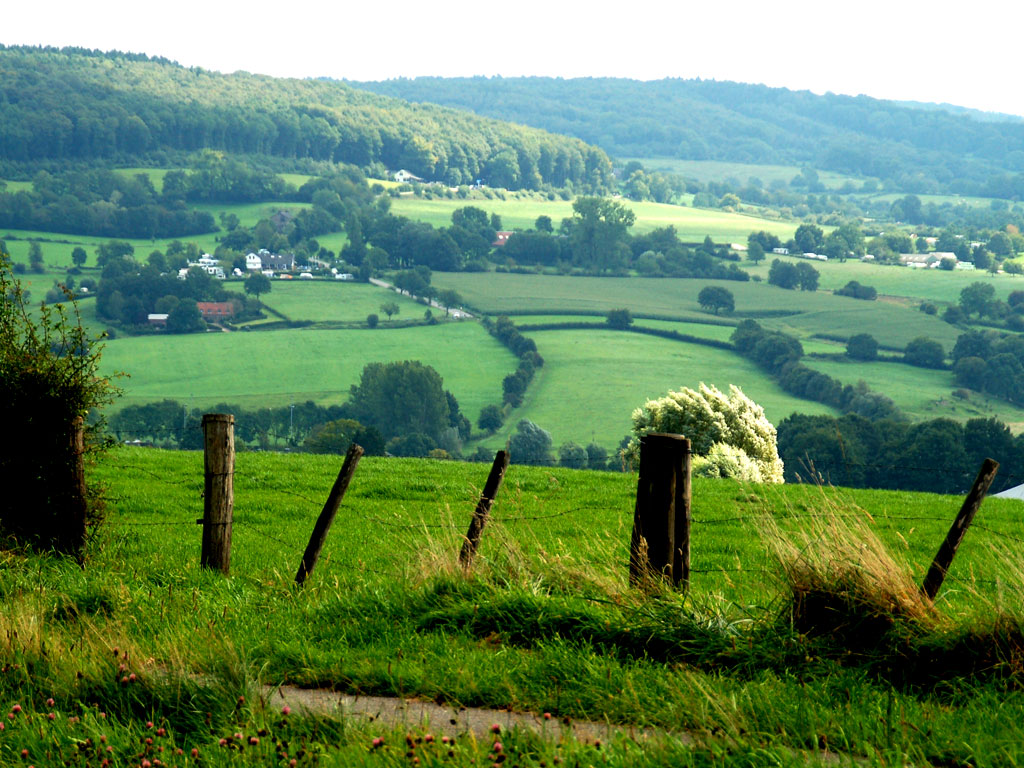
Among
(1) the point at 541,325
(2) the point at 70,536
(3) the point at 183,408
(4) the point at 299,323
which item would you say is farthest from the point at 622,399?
(2) the point at 70,536

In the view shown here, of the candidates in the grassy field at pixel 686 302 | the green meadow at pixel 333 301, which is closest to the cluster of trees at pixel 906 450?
the grassy field at pixel 686 302

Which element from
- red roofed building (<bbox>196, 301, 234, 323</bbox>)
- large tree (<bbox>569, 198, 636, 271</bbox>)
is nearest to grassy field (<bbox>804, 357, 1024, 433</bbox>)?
red roofed building (<bbox>196, 301, 234, 323</bbox>)

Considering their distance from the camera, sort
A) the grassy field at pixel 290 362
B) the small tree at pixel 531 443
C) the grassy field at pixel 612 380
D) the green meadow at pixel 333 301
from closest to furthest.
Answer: the small tree at pixel 531 443 → the grassy field at pixel 612 380 → the grassy field at pixel 290 362 → the green meadow at pixel 333 301

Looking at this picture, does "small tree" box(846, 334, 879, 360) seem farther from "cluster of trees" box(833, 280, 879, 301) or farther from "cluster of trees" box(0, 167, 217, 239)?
"cluster of trees" box(0, 167, 217, 239)

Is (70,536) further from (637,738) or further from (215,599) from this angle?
(637,738)

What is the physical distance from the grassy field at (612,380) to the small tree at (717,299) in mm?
21837

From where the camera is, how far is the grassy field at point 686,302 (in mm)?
131750

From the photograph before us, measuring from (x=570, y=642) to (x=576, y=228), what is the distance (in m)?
188

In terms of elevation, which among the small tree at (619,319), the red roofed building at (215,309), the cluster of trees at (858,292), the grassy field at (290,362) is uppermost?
the cluster of trees at (858,292)

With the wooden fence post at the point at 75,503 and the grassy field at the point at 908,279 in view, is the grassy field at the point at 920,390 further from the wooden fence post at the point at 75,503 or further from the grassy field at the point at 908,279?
the wooden fence post at the point at 75,503

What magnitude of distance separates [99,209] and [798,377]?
417ft

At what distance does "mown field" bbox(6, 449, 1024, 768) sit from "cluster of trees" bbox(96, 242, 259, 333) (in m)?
125

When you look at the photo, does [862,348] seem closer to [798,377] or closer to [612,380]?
[798,377]

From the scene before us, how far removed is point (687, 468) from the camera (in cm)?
625
